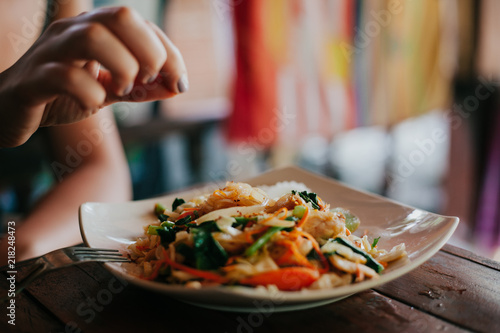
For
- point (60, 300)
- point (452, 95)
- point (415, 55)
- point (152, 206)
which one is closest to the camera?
point (60, 300)

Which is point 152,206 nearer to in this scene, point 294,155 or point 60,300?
point 60,300

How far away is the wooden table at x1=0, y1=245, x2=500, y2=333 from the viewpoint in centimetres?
105

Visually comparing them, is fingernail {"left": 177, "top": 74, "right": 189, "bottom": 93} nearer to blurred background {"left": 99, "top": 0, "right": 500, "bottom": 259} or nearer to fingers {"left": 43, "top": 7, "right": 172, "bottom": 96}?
fingers {"left": 43, "top": 7, "right": 172, "bottom": 96}

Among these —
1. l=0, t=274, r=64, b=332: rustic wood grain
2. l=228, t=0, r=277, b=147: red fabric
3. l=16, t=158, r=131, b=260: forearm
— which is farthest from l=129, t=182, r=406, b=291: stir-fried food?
l=228, t=0, r=277, b=147: red fabric

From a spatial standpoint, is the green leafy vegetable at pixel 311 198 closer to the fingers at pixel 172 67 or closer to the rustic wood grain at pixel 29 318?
the fingers at pixel 172 67

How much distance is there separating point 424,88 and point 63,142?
3334mm

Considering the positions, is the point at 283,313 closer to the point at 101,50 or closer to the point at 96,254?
the point at 96,254

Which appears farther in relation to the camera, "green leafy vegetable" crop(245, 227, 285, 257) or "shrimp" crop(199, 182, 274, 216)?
"shrimp" crop(199, 182, 274, 216)

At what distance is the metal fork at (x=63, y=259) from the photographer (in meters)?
1.01

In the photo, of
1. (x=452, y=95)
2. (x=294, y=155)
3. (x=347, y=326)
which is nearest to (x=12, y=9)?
(x=347, y=326)

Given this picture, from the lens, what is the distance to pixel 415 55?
4273 mm

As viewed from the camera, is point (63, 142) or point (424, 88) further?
point (424, 88)

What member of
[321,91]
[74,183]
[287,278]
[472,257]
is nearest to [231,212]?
[287,278]

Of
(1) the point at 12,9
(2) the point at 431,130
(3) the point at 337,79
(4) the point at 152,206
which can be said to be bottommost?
(2) the point at 431,130
